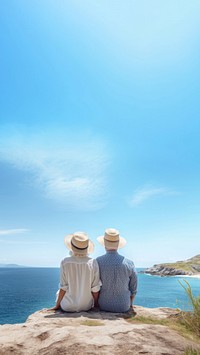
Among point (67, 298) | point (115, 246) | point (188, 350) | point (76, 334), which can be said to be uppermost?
point (115, 246)

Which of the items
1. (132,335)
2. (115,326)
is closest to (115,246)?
(115,326)

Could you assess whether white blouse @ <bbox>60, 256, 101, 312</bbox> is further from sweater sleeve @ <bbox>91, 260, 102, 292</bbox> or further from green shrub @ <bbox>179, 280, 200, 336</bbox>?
green shrub @ <bbox>179, 280, 200, 336</bbox>

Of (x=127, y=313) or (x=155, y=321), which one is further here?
(x=127, y=313)

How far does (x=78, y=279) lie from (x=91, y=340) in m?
2.36

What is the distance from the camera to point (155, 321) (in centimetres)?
571

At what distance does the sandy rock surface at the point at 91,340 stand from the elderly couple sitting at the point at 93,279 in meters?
1.33

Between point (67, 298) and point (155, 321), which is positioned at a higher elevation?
point (67, 298)

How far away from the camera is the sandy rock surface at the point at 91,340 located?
3836 mm

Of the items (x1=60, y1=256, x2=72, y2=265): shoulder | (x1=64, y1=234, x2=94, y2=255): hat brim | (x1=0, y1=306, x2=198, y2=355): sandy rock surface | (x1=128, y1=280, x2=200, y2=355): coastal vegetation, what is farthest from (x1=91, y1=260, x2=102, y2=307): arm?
(x1=0, y1=306, x2=198, y2=355): sandy rock surface

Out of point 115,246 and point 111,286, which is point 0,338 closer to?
point 111,286

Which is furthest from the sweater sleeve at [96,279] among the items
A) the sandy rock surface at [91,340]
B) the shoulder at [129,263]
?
the sandy rock surface at [91,340]

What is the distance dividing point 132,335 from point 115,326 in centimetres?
56

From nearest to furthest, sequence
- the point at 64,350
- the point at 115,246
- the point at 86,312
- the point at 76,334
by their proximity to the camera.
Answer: the point at 64,350, the point at 76,334, the point at 86,312, the point at 115,246

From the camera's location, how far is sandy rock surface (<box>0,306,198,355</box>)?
3836 mm
